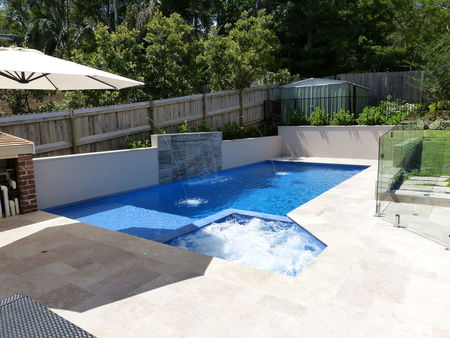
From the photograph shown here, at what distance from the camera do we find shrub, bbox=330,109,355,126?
13.9 metres

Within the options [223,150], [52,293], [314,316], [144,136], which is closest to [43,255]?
[52,293]

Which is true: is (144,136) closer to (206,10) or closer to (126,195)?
(126,195)

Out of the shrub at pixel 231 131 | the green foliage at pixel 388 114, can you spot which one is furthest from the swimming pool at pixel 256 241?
the green foliage at pixel 388 114

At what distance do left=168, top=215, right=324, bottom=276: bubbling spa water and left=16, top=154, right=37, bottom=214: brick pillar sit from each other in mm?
2734

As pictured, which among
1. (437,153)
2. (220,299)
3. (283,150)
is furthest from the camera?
(283,150)

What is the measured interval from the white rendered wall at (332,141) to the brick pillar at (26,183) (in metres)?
10.9

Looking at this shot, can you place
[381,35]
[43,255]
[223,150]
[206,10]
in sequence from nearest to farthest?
[43,255], [223,150], [206,10], [381,35]

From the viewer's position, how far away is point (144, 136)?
33.9 feet

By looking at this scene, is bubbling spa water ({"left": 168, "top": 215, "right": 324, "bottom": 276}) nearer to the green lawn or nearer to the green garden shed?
the green lawn

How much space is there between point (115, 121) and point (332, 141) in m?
8.75

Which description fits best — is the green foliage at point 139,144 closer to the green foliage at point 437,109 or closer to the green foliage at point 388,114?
the green foliage at point 388,114

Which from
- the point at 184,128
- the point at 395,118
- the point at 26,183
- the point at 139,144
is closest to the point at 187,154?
the point at 184,128

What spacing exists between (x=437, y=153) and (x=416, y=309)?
6.81 m

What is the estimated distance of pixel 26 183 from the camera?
607cm
